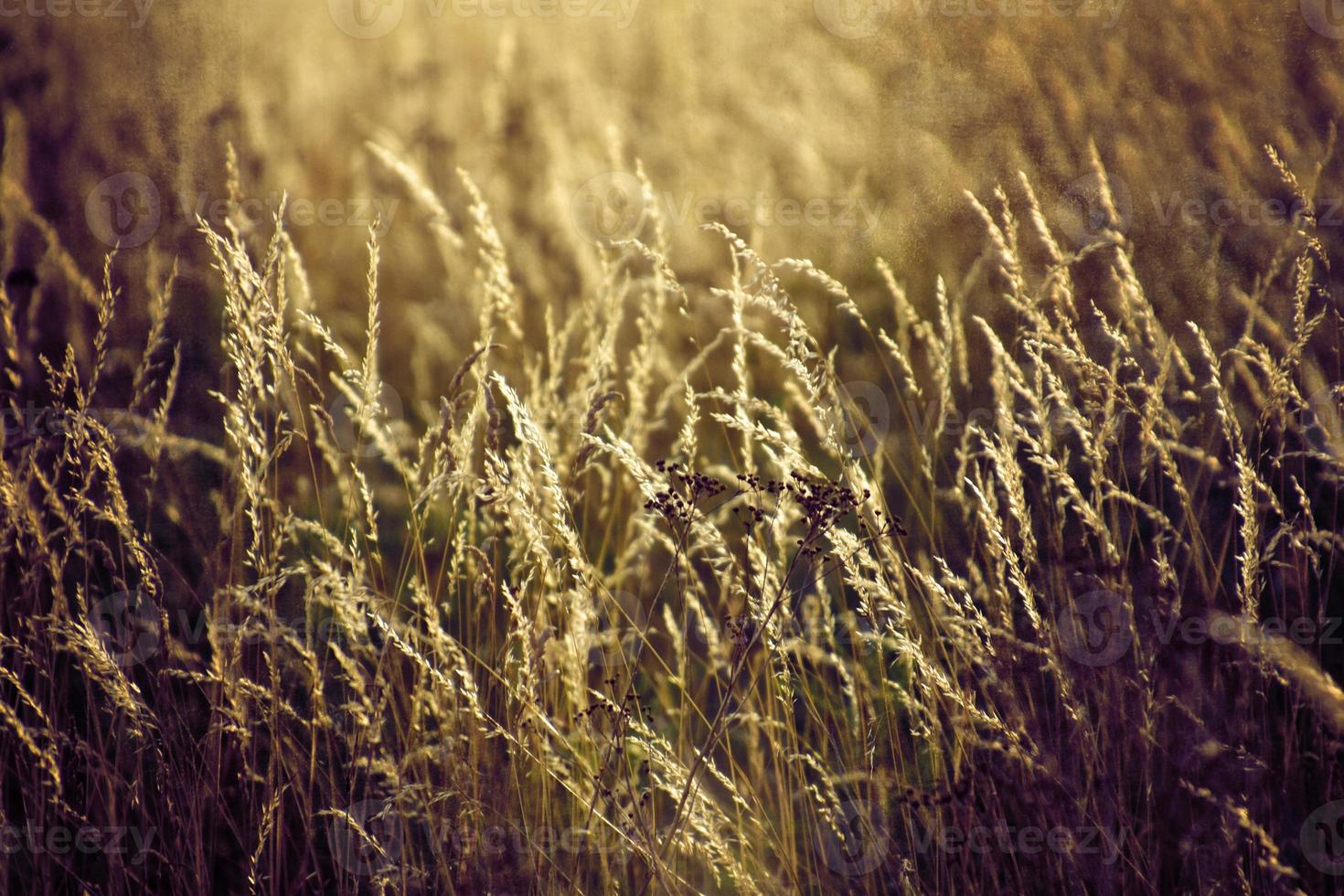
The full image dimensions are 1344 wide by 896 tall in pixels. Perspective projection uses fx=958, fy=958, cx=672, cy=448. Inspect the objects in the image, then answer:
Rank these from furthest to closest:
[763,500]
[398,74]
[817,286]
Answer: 1. [398,74]
2. [817,286]
3. [763,500]

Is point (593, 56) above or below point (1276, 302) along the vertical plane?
above

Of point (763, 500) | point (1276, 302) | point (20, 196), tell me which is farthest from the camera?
point (20, 196)

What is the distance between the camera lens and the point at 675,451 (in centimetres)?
179

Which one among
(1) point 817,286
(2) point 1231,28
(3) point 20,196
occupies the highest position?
(2) point 1231,28

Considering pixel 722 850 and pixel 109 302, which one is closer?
pixel 722 850

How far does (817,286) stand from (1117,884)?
1.59 m

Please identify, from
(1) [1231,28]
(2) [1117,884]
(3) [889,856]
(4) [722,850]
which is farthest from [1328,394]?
(1) [1231,28]

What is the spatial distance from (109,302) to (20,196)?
1.16m

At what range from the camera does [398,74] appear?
121 inches

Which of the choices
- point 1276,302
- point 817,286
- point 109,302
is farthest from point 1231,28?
point 109,302

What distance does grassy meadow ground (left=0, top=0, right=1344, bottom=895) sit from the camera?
126 cm

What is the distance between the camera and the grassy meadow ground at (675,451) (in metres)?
1.26

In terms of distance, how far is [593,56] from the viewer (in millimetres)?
3152

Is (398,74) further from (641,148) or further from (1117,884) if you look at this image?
(1117,884)
